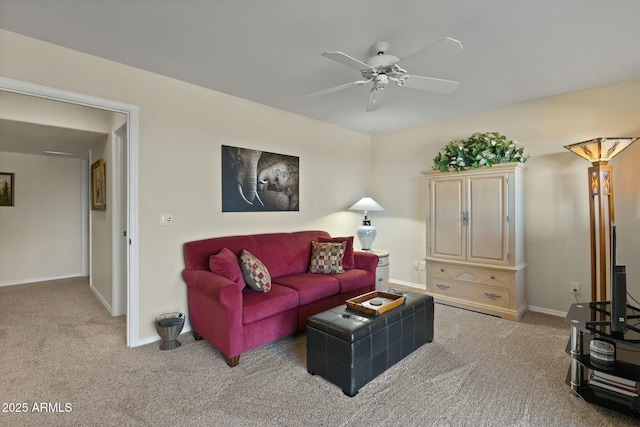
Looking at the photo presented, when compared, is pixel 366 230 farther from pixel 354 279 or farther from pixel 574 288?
pixel 574 288

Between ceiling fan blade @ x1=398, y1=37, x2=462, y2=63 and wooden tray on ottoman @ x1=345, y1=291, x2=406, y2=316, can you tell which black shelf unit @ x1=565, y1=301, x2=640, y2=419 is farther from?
ceiling fan blade @ x1=398, y1=37, x2=462, y2=63

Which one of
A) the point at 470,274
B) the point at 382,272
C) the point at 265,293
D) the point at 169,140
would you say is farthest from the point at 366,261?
the point at 169,140

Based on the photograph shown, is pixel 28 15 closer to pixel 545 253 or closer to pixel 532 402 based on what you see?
pixel 532 402

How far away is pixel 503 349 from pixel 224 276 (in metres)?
2.49

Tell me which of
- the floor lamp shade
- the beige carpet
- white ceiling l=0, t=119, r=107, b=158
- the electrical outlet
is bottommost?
the beige carpet

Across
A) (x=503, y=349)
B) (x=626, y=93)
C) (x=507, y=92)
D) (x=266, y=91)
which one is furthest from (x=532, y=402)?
(x=266, y=91)

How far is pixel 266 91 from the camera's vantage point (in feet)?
10.8

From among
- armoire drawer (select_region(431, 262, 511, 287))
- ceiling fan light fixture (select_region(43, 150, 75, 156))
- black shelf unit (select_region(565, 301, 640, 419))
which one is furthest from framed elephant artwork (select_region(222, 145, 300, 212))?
ceiling fan light fixture (select_region(43, 150, 75, 156))

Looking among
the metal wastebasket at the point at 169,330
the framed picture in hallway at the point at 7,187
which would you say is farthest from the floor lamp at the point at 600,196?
the framed picture in hallway at the point at 7,187

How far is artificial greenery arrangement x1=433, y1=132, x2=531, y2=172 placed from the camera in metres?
3.44

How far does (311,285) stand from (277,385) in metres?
0.99

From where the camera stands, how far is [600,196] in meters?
2.89

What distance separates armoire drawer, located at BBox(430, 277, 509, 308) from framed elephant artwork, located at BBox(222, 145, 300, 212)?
83.1 inches

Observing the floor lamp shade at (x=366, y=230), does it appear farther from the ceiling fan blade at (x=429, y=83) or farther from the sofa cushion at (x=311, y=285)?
the ceiling fan blade at (x=429, y=83)
